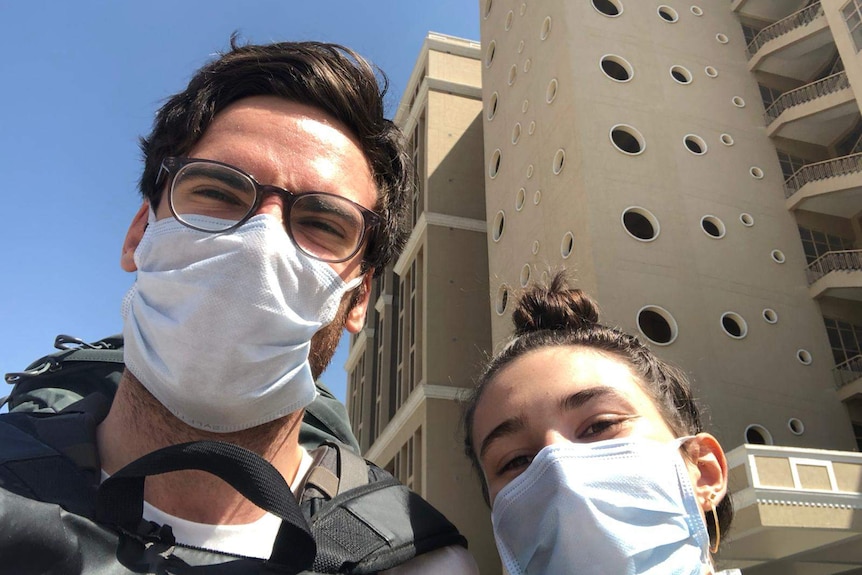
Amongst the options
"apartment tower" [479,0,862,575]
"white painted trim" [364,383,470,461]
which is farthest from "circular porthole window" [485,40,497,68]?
"white painted trim" [364,383,470,461]

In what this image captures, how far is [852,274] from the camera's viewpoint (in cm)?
→ 1417

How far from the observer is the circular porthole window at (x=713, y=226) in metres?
15.1

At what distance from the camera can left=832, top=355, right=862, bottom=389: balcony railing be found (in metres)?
13.9

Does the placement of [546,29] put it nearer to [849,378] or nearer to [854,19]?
[854,19]

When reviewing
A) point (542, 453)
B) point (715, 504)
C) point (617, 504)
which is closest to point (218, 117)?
point (542, 453)

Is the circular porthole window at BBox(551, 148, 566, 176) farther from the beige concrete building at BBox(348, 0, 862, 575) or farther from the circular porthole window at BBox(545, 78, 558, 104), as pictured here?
the circular porthole window at BBox(545, 78, 558, 104)

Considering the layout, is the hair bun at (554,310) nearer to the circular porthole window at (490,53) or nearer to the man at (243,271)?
the man at (243,271)

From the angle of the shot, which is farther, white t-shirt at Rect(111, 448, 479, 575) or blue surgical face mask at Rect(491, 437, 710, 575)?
blue surgical face mask at Rect(491, 437, 710, 575)

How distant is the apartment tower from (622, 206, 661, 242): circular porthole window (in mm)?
51

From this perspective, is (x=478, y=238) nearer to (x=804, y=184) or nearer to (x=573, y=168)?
(x=573, y=168)

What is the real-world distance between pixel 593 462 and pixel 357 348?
3065 cm

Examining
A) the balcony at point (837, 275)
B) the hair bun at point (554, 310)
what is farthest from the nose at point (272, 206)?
the balcony at point (837, 275)

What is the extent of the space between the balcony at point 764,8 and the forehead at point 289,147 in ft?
66.1

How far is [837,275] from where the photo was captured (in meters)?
14.5
